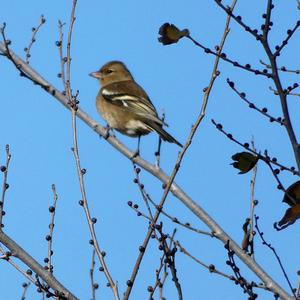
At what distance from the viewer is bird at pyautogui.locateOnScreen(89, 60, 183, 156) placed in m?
9.45

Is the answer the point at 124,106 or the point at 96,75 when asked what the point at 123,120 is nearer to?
the point at 124,106

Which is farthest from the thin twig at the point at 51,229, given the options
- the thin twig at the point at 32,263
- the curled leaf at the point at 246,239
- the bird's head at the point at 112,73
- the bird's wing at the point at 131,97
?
the bird's head at the point at 112,73

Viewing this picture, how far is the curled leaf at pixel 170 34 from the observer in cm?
402

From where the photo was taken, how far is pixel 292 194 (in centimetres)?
361

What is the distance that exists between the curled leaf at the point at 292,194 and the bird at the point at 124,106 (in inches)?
189

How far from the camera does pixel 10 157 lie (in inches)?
195

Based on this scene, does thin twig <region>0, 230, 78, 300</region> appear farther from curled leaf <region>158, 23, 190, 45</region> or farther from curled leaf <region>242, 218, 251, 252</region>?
curled leaf <region>158, 23, 190, 45</region>

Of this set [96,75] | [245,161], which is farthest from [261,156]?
[96,75]

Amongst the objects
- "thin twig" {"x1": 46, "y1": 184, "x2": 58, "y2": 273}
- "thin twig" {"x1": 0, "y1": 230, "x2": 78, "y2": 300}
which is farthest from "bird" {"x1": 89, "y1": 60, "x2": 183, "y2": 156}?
"thin twig" {"x1": 0, "y1": 230, "x2": 78, "y2": 300}

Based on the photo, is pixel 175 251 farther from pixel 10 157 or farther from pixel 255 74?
pixel 10 157

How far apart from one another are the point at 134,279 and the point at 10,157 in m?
1.62

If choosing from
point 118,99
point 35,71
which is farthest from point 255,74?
point 118,99

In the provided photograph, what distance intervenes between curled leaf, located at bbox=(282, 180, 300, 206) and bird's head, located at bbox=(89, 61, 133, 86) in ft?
26.0

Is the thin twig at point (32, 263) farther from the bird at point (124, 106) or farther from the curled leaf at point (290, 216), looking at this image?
the bird at point (124, 106)
